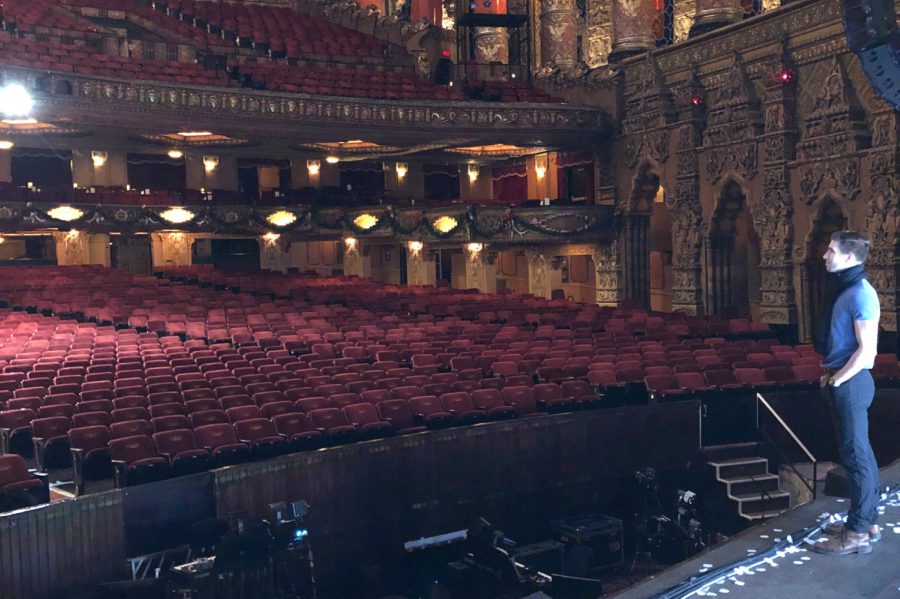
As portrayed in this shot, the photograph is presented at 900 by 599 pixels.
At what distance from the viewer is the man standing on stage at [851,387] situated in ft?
13.1

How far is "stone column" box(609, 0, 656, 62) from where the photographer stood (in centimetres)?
2003

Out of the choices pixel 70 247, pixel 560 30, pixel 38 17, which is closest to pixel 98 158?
pixel 70 247

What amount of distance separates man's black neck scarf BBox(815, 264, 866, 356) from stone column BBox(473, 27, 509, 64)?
2406 centimetres

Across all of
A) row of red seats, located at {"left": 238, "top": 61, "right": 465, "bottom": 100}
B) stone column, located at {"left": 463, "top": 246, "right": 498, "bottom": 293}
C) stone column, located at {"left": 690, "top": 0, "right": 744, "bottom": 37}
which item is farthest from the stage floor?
stone column, located at {"left": 463, "top": 246, "right": 498, "bottom": 293}

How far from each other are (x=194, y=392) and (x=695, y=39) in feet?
42.9

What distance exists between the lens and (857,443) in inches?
159

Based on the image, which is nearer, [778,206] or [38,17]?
[778,206]

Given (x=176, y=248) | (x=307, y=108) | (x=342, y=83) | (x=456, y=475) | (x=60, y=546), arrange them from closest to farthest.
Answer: (x=60, y=546)
(x=456, y=475)
(x=307, y=108)
(x=342, y=83)
(x=176, y=248)

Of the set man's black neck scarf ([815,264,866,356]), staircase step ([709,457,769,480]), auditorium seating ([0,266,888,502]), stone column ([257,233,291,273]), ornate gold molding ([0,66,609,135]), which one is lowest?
staircase step ([709,457,769,480])

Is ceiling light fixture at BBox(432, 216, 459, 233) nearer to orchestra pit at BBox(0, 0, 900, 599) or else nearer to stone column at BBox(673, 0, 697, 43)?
orchestra pit at BBox(0, 0, 900, 599)

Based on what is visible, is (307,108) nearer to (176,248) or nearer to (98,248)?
(176,248)

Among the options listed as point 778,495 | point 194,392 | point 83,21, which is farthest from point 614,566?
point 83,21

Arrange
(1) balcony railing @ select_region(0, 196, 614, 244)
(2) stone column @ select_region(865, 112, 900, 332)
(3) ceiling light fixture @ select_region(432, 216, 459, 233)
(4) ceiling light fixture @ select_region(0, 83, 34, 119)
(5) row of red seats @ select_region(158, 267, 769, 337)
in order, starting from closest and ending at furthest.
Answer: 1. (2) stone column @ select_region(865, 112, 900, 332)
2. (5) row of red seats @ select_region(158, 267, 769, 337)
3. (4) ceiling light fixture @ select_region(0, 83, 34, 119)
4. (1) balcony railing @ select_region(0, 196, 614, 244)
5. (3) ceiling light fixture @ select_region(432, 216, 459, 233)

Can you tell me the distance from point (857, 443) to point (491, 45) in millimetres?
24664
